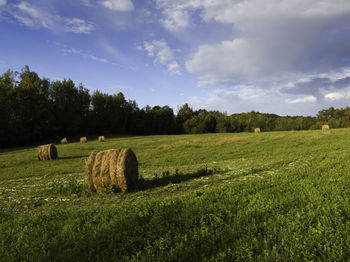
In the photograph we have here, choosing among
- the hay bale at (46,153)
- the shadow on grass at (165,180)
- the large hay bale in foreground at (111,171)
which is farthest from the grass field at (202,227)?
the hay bale at (46,153)

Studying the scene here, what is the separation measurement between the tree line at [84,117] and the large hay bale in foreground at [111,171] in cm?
5098

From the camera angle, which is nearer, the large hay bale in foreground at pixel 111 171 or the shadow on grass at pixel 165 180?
the large hay bale in foreground at pixel 111 171

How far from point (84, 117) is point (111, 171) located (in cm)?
6339

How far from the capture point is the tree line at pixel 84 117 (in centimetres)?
5191

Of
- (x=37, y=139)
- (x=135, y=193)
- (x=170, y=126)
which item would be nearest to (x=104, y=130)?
(x=37, y=139)

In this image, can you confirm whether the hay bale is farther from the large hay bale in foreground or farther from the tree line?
the tree line

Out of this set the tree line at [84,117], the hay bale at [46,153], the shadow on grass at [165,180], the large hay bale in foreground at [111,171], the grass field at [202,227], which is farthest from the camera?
the tree line at [84,117]

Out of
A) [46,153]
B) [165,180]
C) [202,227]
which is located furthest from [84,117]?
[202,227]

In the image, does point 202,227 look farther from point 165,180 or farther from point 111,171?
point 165,180

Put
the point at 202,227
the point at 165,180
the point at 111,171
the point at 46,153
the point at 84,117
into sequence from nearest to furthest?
1. the point at 202,227
2. the point at 111,171
3. the point at 165,180
4. the point at 46,153
5. the point at 84,117

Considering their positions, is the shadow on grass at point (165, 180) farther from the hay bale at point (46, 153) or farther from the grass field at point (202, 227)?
the hay bale at point (46, 153)

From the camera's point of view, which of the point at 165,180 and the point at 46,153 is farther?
the point at 46,153

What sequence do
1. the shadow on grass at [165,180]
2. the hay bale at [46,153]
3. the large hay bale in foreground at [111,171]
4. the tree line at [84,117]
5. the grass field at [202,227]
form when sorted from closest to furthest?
the grass field at [202,227], the large hay bale in foreground at [111,171], the shadow on grass at [165,180], the hay bale at [46,153], the tree line at [84,117]

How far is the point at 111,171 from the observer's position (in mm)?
9562
